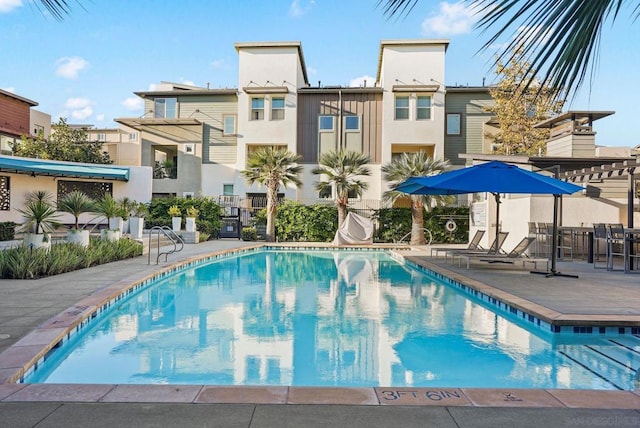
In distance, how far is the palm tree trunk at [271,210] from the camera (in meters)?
21.5

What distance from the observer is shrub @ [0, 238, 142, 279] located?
906 cm

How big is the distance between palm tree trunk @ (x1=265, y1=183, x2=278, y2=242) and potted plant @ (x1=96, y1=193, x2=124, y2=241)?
7461 mm

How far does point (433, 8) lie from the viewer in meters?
1.64

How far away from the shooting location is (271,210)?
71.1ft

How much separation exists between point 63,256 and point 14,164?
11529mm

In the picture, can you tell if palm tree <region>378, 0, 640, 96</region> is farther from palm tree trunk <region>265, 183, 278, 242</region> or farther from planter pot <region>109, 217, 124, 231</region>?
palm tree trunk <region>265, 183, 278, 242</region>

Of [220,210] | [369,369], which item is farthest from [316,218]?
[369,369]

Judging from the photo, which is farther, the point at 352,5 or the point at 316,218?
the point at 316,218

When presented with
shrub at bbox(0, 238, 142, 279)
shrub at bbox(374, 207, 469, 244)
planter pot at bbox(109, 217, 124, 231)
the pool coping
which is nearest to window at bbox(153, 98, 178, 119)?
shrub at bbox(374, 207, 469, 244)

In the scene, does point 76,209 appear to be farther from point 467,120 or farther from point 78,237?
point 467,120

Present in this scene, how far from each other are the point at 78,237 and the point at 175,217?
31.2ft

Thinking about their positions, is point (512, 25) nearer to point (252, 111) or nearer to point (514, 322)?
point (514, 322)

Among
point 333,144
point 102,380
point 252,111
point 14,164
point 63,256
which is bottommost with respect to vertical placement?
point 102,380

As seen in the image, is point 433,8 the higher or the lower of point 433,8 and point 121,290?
the higher
